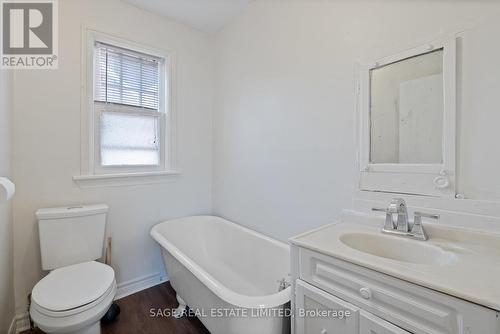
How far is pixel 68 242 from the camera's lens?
1668mm

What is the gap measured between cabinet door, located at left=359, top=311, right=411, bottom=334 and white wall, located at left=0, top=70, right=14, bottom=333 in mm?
1965

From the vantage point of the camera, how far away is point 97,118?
1.95 m

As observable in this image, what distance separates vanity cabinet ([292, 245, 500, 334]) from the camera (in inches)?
26.5

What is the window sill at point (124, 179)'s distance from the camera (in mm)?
1863

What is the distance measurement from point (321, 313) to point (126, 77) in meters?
2.38

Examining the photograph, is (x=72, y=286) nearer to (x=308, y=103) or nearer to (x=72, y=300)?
(x=72, y=300)

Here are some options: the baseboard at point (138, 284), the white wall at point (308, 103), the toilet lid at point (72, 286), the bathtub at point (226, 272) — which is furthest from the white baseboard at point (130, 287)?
the white wall at point (308, 103)

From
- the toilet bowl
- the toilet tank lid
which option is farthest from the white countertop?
the toilet tank lid

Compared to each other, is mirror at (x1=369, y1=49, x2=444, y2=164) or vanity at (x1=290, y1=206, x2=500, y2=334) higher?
mirror at (x1=369, y1=49, x2=444, y2=164)

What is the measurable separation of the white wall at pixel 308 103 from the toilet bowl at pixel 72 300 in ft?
3.95

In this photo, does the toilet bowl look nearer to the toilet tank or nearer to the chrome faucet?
the toilet tank

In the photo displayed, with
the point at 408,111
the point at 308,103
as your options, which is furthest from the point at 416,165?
the point at 308,103

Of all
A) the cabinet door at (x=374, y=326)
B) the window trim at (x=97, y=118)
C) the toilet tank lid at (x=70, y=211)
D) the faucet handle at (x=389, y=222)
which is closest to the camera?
the cabinet door at (x=374, y=326)

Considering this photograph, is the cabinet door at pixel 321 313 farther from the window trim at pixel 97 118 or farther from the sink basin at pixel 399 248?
the window trim at pixel 97 118
